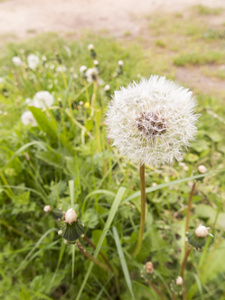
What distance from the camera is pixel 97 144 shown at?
5.46 ft

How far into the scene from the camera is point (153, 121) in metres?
0.79

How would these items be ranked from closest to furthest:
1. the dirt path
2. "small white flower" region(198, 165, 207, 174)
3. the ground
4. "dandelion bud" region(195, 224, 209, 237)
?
"dandelion bud" region(195, 224, 209, 237) < "small white flower" region(198, 165, 207, 174) < the ground < the dirt path

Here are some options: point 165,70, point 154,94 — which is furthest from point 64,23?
point 154,94

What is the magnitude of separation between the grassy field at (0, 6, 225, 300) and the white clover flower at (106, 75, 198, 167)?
0.62ft

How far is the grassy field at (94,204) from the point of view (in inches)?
47.2

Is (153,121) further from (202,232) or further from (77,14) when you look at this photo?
(77,14)

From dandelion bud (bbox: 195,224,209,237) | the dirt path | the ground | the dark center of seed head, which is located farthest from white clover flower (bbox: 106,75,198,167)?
the dirt path

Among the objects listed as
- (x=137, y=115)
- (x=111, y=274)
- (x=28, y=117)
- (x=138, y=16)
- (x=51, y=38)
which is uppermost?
(x=138, y=16)

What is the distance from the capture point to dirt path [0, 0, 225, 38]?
506 cm

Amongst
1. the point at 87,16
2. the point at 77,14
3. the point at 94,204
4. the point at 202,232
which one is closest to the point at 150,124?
the point at 202,232

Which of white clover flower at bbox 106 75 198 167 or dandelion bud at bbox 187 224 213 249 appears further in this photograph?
dandelion bud at bbox 187 224 213 249

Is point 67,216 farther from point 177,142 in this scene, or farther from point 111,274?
point 111,274

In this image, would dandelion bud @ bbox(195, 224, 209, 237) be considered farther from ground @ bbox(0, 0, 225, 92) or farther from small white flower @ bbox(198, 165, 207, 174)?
ground @ bbox(0, 0, 225, 92)

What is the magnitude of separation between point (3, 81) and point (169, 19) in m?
3.88
